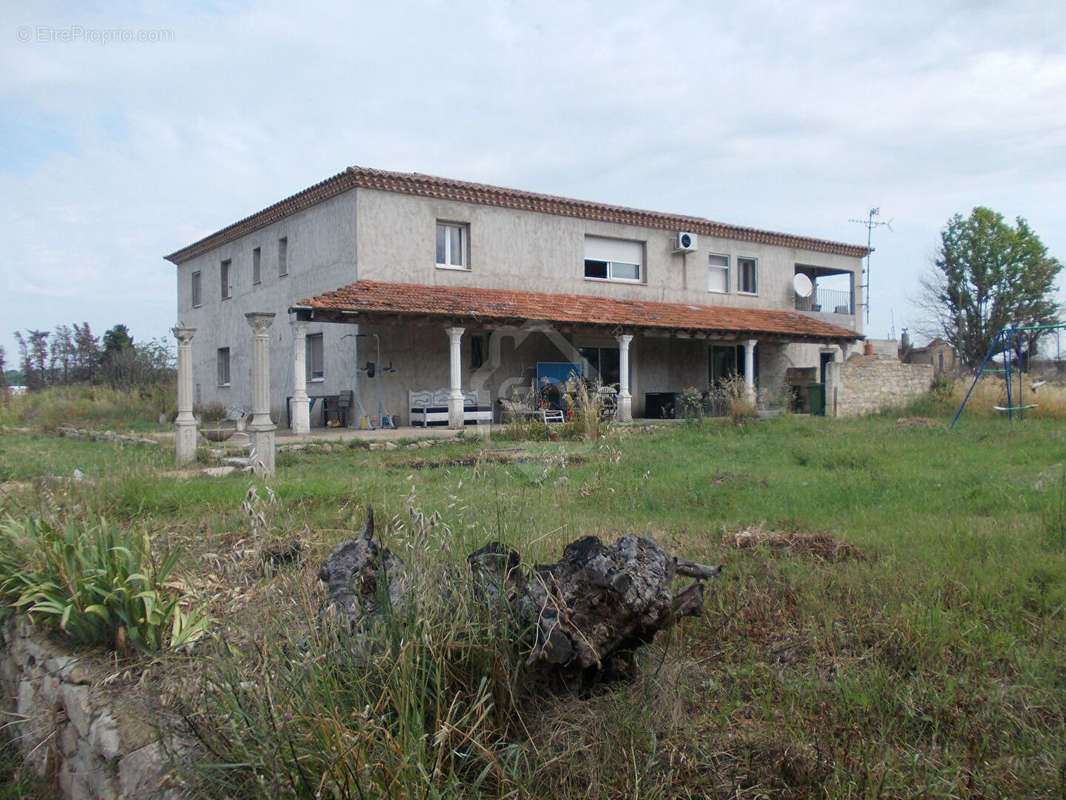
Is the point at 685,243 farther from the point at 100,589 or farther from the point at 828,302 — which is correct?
the point at 100,589

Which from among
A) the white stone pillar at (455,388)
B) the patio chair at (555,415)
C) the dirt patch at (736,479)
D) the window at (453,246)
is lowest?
the dirt patch at (736,479)

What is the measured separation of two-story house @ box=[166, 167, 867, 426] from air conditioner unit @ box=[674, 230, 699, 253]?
0.03 meters

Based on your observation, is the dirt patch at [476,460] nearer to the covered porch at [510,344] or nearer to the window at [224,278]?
the covered porch at [510,344]

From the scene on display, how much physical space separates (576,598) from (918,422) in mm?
13811

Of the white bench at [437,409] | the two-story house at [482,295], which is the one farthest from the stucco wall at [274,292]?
the white bench at [437,409]

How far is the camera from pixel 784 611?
3613mm

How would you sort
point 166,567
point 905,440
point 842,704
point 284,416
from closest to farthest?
1. point 842,704
2. point 166,567
3. point 905,440
4. point 284,416

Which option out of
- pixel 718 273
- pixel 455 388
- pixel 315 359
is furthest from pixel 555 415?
pixel 718 273

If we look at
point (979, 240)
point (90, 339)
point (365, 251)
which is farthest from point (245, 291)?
point (979, 240)

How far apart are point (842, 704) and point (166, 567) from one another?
286cm

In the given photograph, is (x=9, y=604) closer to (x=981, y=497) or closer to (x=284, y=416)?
(x=981, y=497)

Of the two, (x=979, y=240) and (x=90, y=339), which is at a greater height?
(x=979, y=240)

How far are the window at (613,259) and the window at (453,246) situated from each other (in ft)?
12.0

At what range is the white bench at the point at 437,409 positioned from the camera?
16.6 metres
